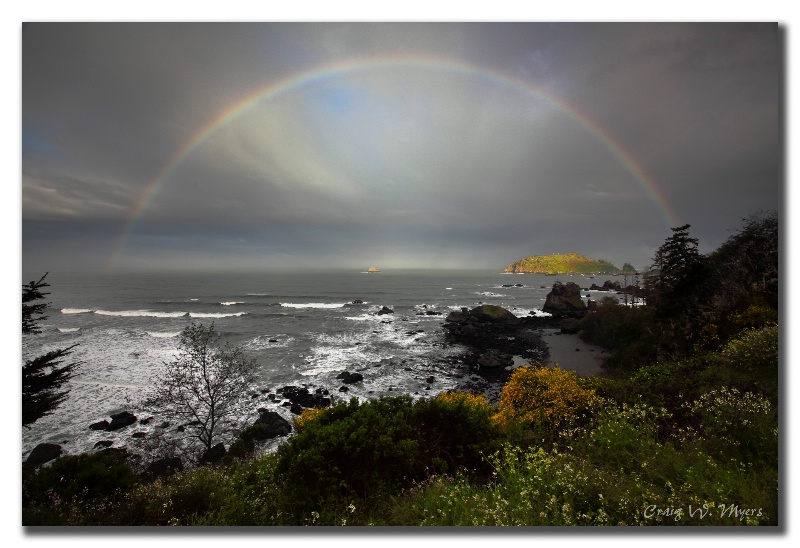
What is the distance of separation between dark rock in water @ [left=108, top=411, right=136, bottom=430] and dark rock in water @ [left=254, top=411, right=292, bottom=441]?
5231 mm

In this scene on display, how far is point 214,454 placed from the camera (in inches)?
413

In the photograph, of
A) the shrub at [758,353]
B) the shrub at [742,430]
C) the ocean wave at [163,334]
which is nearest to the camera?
the shrub at [742,430]

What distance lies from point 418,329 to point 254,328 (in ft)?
53.1

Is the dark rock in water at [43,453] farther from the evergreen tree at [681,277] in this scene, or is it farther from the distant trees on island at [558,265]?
the distant trees on island at [558,265]

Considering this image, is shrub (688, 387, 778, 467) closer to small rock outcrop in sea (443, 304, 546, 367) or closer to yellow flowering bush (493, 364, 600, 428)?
yellow flowering bush (493, 364, 600, 428)

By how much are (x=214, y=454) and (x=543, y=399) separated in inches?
447

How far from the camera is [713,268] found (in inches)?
503

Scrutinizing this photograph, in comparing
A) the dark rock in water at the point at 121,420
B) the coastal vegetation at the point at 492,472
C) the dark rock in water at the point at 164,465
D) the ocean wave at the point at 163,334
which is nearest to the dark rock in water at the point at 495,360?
the coastal vegetation at the point at 492,472

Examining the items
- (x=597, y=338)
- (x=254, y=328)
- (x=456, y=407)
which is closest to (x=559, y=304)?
(x=597, y=338)

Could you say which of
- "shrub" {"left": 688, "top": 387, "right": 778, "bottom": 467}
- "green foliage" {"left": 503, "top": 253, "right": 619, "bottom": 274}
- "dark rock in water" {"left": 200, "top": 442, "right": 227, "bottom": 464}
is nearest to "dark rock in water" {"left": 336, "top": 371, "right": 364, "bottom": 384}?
"dark rock in water" {"left": 200, "top": 442, "right": 227, "bottom": 464}

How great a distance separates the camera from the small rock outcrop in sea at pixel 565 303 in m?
41.4

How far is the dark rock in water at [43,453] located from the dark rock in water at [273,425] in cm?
636

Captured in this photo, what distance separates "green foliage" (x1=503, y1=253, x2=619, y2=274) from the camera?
53.3 meters

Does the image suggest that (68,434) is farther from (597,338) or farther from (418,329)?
(597,338)
